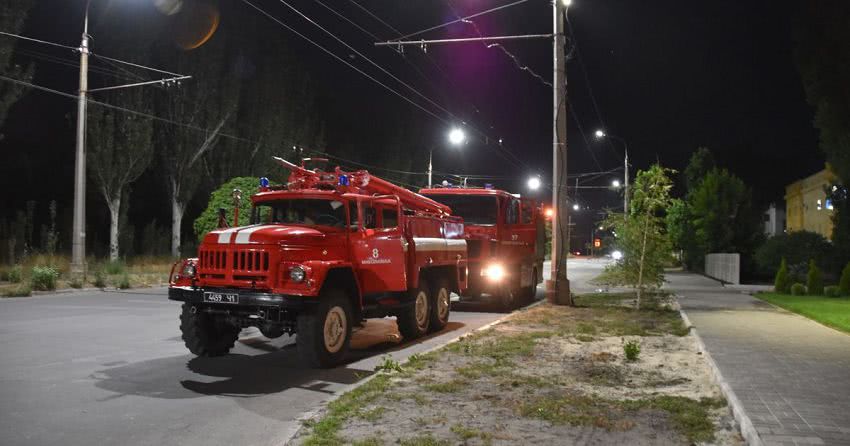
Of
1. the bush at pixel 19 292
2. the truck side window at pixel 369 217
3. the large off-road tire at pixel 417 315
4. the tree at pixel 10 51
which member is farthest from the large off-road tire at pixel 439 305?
the tree at pixel 10 51

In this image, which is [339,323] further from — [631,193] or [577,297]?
[577,297]

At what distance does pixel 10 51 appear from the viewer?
28.3 metres

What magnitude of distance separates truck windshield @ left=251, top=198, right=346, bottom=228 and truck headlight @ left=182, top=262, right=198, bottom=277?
60.2 inches

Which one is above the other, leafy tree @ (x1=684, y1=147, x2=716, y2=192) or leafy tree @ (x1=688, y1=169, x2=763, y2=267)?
leafy tree @ (x1=684, y1=147, x2=716, y2=192)

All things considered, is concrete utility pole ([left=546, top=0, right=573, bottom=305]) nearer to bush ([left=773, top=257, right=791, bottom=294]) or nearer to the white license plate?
bush ([left=773, top=257, right=791, bottom=294])

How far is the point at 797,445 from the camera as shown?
5441 millimetres

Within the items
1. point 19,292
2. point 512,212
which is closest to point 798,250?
point 512,212

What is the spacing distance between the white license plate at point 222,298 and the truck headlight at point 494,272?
10010 millimetres

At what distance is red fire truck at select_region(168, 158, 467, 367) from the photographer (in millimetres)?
9258

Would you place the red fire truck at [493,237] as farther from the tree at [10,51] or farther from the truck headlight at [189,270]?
the tree at [10,51]

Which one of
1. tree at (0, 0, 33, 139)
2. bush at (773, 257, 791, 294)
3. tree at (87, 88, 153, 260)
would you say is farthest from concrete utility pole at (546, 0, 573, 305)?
tree at (87, 88, 153, 260)

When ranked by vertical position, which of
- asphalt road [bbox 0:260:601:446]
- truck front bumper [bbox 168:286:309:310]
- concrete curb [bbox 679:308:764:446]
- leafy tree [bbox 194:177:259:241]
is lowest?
asphalt road [bbox 0:260:601:446]

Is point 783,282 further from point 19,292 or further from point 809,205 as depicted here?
point 809,205

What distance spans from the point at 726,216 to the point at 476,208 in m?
30.8
